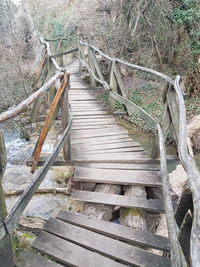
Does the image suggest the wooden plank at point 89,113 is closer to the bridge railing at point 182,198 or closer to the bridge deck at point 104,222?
the bridge deck at point 104,222

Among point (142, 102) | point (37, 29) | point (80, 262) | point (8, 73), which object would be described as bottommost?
point (80, 262)

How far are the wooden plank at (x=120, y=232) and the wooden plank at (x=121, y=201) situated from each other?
0.91 ft

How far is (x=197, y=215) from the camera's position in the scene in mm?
944

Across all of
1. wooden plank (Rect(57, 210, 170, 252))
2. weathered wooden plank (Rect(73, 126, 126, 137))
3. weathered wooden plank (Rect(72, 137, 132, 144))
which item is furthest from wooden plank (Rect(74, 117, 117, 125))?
wooden plank (Rect(57, 210, 170, 252))

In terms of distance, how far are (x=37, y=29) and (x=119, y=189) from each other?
633 inches

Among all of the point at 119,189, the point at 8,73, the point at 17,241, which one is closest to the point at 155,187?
the point at 119,189

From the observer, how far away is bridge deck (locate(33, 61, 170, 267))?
2.15m

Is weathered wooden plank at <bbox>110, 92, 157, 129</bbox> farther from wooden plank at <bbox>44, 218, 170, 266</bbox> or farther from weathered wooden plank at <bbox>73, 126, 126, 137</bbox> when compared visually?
wooden plank at <bbox>44, 218, 170, 266</bbox>

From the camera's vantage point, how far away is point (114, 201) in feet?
9.17

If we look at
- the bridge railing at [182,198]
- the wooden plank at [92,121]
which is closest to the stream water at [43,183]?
the wooden plank at [92,121]

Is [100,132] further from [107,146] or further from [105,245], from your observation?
[105,245]

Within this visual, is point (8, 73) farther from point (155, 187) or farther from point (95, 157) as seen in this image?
point (155, 187)

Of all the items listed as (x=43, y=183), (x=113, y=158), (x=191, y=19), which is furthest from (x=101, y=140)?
(x=191, y=19)

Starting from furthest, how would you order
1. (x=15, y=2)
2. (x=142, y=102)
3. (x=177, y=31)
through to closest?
(x=15, y=2) < (x=177, y=31) < (x=142, y=102)
